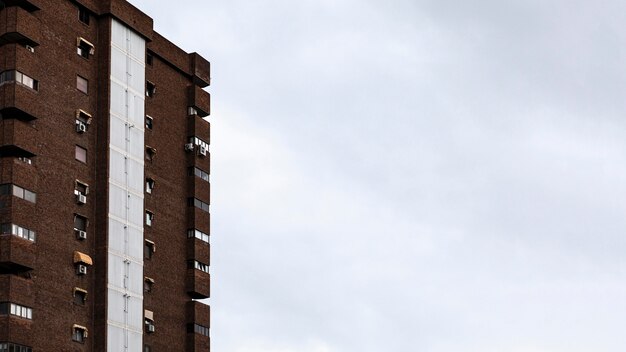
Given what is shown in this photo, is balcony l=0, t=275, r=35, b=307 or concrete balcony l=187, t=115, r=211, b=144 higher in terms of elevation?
concrete balcony l=187, t=115, r=211, b=144

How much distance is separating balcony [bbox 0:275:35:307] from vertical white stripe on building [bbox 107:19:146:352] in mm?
8173

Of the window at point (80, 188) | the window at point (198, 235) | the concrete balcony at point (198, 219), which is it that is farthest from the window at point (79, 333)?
the concrete balcony at point (198, 219)

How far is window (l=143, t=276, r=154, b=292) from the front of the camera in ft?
320

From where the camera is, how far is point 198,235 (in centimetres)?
10525

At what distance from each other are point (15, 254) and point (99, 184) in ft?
36.8

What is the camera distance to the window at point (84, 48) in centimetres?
9544

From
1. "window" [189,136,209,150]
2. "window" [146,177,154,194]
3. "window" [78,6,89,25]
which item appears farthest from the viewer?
"window" [189,136,209,150]

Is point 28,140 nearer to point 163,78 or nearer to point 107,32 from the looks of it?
point 107,32

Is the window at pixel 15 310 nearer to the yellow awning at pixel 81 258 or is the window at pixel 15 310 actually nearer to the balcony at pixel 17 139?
the yellow awning at pixel 81 258

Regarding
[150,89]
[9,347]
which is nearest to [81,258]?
[9,347]

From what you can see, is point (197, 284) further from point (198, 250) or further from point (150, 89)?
point (150, 89)

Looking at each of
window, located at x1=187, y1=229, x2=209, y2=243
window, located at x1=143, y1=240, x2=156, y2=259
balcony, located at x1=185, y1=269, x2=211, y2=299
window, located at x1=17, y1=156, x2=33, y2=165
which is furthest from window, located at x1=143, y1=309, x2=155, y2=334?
window, located at x1=17, y1=156, x2=33, y2=165

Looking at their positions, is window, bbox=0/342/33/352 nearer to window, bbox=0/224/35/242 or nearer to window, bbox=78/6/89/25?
window, bbox=0/224/35/242

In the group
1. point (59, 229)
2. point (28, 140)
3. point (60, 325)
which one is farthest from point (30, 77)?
point (60, 325)
